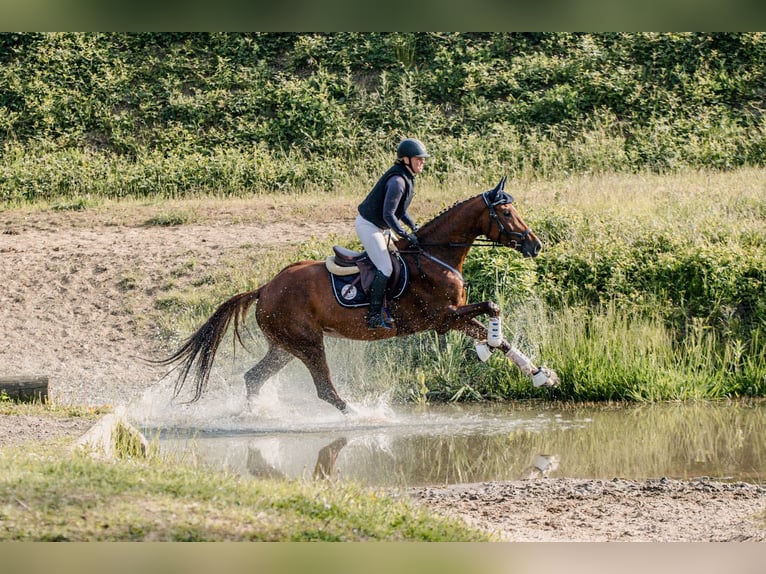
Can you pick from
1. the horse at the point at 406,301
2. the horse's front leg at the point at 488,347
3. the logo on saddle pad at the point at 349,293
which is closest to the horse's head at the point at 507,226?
the horse at the point at 406,301

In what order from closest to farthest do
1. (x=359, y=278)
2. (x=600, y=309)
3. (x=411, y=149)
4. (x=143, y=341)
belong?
(x=411, y=149)
(x=359, y=278)
(x=600, y=309)
(x=143, y=341)

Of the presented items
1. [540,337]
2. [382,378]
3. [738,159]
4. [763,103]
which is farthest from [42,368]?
[763,103]

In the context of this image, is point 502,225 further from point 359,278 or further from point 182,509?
Result: point 182,509

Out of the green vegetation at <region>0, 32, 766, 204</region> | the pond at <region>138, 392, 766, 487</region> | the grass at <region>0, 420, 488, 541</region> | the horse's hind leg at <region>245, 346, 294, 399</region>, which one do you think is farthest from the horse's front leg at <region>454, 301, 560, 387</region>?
the green vegetation at <region>0, 32, 766, 204</region>

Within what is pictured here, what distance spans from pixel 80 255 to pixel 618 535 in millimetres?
11096

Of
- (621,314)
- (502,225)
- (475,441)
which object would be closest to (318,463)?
(475,441)

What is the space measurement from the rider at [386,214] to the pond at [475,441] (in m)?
1.30

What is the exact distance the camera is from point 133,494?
6.76 metres

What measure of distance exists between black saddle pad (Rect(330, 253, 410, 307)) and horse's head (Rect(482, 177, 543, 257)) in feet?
3.34

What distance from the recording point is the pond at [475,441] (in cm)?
967

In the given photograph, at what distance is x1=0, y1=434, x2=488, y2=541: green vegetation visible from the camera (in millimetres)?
6102

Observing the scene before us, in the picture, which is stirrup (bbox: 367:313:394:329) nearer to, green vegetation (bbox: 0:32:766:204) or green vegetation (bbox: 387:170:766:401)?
green vegetation (bbox: 387:170:766:401)

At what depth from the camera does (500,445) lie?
10.6 metres

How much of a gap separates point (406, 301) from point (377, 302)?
0.36 metres
